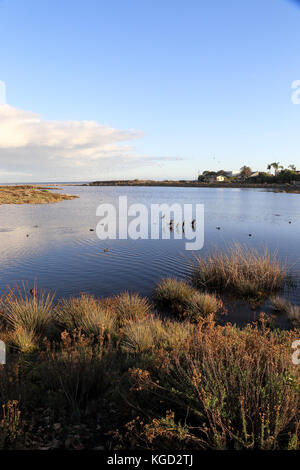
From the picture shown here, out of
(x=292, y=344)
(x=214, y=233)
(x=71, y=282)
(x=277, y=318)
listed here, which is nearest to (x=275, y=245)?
(x=214, y=233)

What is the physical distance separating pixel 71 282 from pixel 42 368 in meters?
7.67

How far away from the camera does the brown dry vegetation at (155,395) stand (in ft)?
10.5

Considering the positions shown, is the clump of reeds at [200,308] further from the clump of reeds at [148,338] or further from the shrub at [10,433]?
the shrub at [10,433]

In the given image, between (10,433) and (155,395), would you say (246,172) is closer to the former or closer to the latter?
(155,395)

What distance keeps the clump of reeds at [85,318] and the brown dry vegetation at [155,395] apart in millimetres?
839

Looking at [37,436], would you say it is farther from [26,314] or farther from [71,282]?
[71,282]

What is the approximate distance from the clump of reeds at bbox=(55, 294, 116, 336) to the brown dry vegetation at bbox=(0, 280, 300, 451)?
0.84 metres

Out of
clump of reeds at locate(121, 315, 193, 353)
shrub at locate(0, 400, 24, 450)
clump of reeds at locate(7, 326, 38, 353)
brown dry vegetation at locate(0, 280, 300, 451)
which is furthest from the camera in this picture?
clump of reeds at locate(7, 326, 38, 353)

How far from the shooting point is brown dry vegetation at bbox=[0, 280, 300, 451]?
321cm

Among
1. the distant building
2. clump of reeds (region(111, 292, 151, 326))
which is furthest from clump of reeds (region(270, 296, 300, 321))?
the distant building

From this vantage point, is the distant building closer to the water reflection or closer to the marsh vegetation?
the water reflection

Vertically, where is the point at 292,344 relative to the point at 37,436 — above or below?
above

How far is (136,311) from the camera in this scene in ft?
27.0
